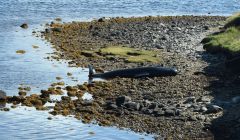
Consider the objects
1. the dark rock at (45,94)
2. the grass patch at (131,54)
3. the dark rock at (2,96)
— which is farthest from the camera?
the grass patch at (131,54)

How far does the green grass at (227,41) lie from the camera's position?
139ft

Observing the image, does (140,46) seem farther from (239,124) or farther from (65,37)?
(239,124)

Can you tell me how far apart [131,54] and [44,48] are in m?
8.64

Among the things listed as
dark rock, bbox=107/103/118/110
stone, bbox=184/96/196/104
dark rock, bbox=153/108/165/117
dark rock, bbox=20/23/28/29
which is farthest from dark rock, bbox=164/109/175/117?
dark rock, bbox=20/23/28/29

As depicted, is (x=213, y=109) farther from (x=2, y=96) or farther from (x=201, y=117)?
(x=2, y=96)

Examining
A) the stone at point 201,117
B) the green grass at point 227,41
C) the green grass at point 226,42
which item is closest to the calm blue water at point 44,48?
the stone at point 201,117

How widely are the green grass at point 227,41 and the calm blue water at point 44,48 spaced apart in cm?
1258

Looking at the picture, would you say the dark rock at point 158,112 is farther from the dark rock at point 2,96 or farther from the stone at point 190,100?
the dark rock at point 2,96

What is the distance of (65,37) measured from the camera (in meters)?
54.2

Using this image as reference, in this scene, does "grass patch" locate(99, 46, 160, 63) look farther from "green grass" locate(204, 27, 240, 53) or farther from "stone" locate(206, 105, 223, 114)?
"stone" locate(206, 105, 223, 114)

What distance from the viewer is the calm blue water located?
25.1m

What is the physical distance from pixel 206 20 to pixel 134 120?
160 ft

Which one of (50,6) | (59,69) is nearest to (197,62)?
(59,69)

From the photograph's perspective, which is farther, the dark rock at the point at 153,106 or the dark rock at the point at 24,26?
the dark rock at the point at 24,26
